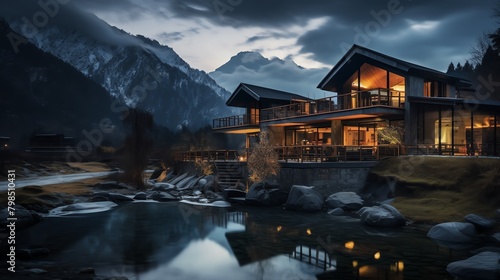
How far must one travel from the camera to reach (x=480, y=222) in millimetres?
14883

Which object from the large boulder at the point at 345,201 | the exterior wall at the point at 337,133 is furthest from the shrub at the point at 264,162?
the exterior wall at the point at 337,133

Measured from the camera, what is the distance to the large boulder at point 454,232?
46.5ft

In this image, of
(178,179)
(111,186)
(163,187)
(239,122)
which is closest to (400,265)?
(163,187)

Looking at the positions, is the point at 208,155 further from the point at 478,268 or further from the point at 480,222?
the point at 478,268

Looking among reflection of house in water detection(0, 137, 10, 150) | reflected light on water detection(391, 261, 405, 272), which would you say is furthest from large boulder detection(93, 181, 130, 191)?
reflection of house in water detection(0, 137, 10, 150)

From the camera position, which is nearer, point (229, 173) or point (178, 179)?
point (229, 173)

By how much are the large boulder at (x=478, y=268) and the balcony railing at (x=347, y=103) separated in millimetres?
17275

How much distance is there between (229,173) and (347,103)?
1136 centimetres

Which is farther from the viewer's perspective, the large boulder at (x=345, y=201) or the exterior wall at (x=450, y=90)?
the exterior wall at (x=450, y=90)

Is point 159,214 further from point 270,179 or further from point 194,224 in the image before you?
point 270,179

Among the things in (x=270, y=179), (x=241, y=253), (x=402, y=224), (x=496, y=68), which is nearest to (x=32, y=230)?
(x=241, y=253)

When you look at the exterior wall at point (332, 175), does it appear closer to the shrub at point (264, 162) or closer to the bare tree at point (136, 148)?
the shrub at point (264, 162)

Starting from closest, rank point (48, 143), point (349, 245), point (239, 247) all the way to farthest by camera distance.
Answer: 1. point (349, 245)
2. point (239, 247)
3. point (48, 143)

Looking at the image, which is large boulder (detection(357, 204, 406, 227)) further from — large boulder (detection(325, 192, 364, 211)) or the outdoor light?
the outdoor light
